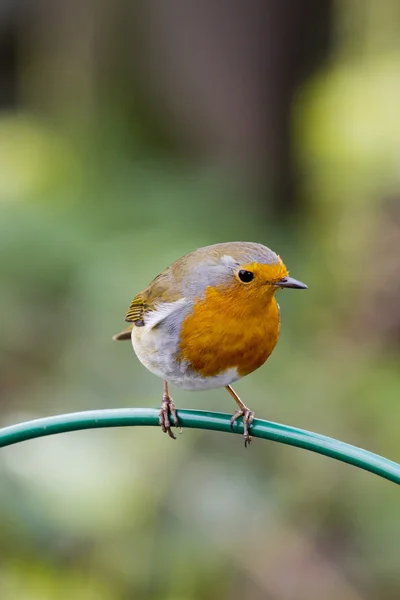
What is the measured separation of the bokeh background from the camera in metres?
3.22

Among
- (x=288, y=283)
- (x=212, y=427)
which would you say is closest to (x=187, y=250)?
(x=288, y=283)

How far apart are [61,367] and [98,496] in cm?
135

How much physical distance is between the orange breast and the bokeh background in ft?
3.89

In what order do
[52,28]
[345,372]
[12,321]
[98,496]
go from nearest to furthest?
[98,496] → [345,372] → [12,321] → [52,28]

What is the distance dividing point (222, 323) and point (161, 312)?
262 mm

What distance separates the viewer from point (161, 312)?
239 cm

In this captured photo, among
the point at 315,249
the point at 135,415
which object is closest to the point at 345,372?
Result: the point at 315,249

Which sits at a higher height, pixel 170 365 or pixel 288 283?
pixel 288 283

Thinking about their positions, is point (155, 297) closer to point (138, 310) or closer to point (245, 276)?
point (138, 310)

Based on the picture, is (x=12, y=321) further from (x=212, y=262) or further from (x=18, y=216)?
(x=212, y=262)

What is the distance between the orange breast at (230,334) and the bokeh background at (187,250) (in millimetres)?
1185

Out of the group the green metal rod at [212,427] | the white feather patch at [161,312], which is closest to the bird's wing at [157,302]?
the white feather patch at [161,312]

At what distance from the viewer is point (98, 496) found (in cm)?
317

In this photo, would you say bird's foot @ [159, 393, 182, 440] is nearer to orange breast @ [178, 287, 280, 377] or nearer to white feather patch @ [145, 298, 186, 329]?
orange breast @ [178, 287, 280, 377]
